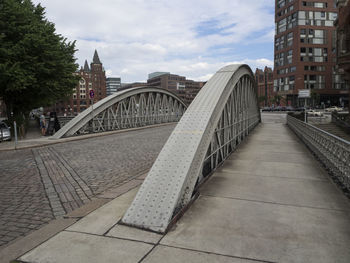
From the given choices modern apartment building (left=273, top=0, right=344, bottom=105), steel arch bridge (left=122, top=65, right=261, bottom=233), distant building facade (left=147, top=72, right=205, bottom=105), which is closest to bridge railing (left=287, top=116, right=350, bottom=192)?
steel arch bridge (left=122, top=65, right=261, bottom=233)

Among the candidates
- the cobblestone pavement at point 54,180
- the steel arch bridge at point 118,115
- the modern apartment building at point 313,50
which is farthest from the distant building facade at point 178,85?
the cobblestone pavement at point 54,180

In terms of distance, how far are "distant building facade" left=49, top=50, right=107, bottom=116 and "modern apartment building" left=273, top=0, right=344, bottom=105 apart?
2943 inches

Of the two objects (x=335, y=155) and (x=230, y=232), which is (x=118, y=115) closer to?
(x=335, y=155)

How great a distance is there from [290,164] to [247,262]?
20.9ft

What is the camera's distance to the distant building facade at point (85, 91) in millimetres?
115662

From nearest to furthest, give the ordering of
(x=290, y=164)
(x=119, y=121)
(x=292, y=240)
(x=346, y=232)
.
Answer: (x=292, y=240)
(x=346, y=232)
(x=290, y=164)
(x=119, y=121)

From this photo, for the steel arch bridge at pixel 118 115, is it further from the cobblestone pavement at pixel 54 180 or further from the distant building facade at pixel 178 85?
the distant building facade at pixel 178 85

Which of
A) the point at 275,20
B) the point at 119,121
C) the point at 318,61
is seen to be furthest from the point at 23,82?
the point at 275,20

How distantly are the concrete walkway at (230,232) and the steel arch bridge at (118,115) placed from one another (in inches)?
580

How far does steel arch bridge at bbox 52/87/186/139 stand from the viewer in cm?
1967

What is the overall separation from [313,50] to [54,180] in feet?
285

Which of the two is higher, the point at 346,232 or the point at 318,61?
the point at 318,61

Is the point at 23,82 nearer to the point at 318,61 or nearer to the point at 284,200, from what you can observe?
the point at 284,200

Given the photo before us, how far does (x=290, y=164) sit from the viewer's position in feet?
29.1
